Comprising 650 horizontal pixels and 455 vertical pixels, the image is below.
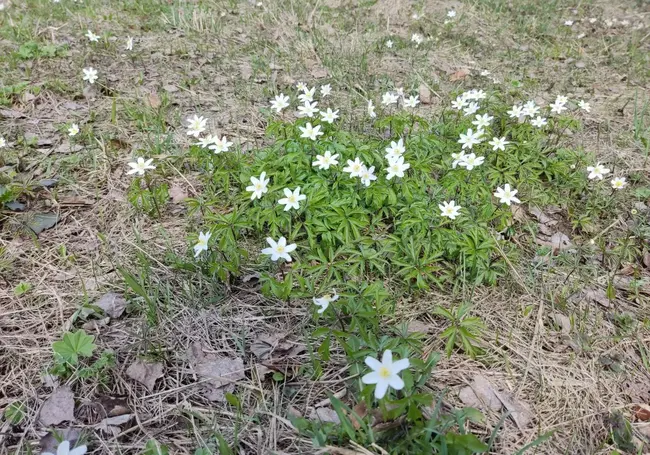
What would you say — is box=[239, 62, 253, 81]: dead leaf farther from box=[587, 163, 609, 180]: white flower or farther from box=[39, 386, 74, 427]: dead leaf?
box=[39, 386, 74, 427]: dead leaf

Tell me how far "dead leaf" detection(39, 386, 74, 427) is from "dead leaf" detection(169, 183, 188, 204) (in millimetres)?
1475

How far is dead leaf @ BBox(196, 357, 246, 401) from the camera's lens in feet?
6.50

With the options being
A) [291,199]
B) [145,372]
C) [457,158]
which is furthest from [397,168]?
[145,372]

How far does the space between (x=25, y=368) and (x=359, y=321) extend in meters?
1.58

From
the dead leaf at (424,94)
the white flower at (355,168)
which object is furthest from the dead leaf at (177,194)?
the dead leaf at (424,94)

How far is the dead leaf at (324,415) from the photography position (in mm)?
1886

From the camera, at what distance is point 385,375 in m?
1.65

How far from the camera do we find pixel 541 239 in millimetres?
2965

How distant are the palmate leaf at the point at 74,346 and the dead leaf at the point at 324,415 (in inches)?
41.6

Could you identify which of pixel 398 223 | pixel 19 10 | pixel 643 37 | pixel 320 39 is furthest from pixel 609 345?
pixel 19 10

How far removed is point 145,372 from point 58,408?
1.19ft

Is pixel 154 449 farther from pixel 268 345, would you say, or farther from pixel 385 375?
pixel 385 375

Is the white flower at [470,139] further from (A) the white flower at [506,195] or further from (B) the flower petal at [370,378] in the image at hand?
(B) the flower petal at [370,378]

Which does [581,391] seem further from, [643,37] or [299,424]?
[643,37]
